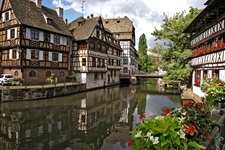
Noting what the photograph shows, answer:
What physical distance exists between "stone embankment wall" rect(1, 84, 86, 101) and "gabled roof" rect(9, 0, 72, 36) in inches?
345

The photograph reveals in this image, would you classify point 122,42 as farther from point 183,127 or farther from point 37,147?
point 183,127

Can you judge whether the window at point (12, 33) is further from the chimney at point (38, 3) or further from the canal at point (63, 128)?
the canal at point (63, 128)

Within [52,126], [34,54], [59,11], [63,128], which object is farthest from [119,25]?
[63,128]

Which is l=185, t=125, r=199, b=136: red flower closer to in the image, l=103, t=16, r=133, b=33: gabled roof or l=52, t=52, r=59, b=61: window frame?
l=52, t=52, r=59, b=61: window frame

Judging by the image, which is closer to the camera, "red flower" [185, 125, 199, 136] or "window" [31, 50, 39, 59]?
"red flower" [185, 125, 199, 136]

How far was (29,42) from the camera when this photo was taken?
2236 centimetres

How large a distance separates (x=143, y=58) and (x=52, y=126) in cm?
6110

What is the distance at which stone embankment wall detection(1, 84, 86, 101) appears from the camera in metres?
17.5

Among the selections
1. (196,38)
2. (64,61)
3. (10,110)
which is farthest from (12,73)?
(196,38)

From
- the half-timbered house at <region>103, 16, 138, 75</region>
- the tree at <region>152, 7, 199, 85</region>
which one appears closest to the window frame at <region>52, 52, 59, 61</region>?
the tree at <region>152, 7, 199, 85</region>

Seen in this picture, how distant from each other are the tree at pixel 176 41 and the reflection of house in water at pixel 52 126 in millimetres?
16168

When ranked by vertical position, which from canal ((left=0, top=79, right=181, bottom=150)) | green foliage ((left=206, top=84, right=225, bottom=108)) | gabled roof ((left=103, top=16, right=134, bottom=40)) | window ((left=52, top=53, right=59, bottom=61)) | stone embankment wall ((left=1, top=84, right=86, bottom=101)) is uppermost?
gabled roof ((left=103, top=16, right=134, bottom=40))

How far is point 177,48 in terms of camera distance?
29.6 meters

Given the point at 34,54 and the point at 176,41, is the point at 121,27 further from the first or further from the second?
the point at 34,54
